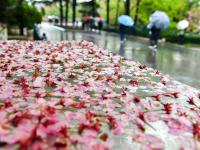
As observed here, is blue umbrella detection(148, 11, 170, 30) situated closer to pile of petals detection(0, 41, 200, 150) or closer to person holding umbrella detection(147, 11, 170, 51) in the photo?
person holding umbrella detection(147, 11, 170, 51)

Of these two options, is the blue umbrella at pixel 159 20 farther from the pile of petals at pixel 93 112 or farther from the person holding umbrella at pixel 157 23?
the pile of petals at pixel 93 112

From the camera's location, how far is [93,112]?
5.16 meters

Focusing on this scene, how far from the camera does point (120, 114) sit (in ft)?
17.4

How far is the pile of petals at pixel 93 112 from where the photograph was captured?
4219 millimetres

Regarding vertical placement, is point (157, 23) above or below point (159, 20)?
below

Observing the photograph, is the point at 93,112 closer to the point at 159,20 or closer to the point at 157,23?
the point at 159,20

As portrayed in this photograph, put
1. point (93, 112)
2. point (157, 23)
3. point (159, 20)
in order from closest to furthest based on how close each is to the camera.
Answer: point (93, 112) → point (159, 20) → point (157, 23)

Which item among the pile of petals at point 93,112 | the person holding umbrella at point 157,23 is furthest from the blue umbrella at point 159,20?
the pile of petals at point 93,112

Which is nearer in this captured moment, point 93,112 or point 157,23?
Answer: point 93,112

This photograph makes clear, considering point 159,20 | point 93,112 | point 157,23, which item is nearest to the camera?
point 93,112

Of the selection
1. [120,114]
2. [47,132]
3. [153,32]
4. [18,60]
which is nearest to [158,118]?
[120,114]

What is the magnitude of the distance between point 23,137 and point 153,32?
1849 cm

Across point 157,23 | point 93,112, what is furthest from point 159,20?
point 93,112

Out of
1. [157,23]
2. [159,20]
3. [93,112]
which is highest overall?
[159,20]
